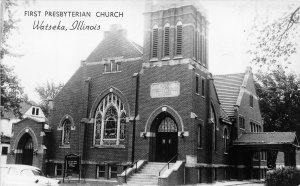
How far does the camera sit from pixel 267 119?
148ft

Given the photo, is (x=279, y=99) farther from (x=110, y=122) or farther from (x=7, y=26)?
(x=7, y=26)

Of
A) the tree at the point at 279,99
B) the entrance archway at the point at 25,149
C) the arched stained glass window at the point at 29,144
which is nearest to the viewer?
the entrance archway at the point at 25,149

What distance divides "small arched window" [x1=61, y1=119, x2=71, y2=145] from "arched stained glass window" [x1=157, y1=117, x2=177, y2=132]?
7.95 metres

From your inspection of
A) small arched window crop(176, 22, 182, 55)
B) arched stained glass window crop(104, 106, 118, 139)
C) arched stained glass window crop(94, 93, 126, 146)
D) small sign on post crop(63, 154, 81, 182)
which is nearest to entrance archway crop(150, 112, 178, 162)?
arched stained glass window crop(94, 93, 126, 146)

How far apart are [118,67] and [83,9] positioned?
14039 millimetres

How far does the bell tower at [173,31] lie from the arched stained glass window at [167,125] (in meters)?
3.97

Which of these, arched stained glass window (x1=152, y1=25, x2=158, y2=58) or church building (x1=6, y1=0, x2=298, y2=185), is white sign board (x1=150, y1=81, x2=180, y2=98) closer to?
church building (x1=6, y1=0, x2=298, y2=185)

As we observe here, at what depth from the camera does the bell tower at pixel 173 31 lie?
84.7 feet

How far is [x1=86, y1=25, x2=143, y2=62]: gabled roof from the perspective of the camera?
28.9m

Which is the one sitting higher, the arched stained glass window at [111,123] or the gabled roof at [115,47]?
the gabled roof at [115,47]

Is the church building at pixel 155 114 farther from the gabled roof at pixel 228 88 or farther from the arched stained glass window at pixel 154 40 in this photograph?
the gabled roof at pixel 228 88

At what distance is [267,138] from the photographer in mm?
30391

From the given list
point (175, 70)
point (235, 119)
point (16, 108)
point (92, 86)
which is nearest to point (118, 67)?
point (92, 86)

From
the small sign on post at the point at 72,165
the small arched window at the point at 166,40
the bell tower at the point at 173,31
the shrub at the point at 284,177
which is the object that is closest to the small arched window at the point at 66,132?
the small sign on post at the point at 72,165
